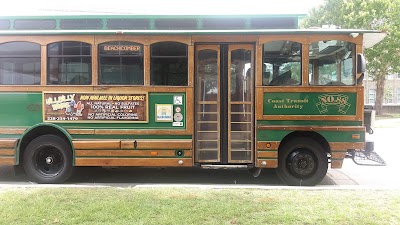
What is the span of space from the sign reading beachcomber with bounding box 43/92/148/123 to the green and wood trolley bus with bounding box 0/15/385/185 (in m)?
0.02

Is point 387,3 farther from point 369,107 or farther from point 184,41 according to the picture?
point 184,41

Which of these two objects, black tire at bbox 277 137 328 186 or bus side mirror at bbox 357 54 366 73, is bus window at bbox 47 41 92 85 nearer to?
black tire at bbox 277 137 328 186

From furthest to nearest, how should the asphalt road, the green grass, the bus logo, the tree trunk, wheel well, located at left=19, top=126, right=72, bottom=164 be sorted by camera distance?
the tree trunk
the asphalt road
wheel well, located at left=19, top=126, right=72, bottom=164
the bus logo
the green grass

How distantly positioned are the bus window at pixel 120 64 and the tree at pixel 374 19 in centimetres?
2170

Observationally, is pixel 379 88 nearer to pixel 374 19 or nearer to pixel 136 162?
pixel 374 19

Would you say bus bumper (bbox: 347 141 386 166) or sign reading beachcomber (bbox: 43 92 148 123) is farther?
bus bumper (bbox: 347 141 386 166)

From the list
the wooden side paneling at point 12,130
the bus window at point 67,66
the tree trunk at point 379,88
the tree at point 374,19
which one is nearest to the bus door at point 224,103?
the bus window at point 67,66

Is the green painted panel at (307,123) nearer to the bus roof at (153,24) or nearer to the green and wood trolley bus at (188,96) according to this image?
the green and wood trolley bus at (188,96)

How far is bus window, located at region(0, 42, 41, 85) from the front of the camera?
6492mm

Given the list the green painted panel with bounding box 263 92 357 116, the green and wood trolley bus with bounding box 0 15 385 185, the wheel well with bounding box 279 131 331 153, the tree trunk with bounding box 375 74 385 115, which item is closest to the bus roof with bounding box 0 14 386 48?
the green and wood trolley bus with bounding box 0 15 385 185

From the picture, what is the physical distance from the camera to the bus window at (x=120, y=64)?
6441 millimetres

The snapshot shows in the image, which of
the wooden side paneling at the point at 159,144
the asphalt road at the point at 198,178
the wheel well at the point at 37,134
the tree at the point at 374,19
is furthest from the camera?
the tree at the point at 374,19

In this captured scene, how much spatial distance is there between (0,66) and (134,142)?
282 centimetres

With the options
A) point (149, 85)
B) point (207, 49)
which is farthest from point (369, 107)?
point (149, 85)
